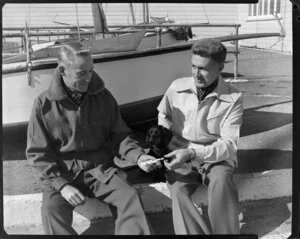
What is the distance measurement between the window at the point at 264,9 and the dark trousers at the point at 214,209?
2.36 feet

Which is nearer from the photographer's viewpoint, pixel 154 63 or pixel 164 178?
pixel 154 63

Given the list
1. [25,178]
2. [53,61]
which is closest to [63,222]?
[25,178]

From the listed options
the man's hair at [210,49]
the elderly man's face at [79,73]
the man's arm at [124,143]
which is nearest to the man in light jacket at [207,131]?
the man's hair at [210,49]

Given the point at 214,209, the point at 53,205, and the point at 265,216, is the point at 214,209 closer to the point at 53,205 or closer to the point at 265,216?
the point at 265,216

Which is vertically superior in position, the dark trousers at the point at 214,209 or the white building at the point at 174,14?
the white building at the point at 174,14

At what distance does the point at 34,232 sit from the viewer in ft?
7.08

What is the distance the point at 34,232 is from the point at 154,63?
3.24 ft

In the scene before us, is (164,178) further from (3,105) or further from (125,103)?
(3,105)

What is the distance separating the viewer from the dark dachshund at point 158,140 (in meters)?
2.12

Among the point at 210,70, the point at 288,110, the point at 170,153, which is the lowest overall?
the point at 170,153

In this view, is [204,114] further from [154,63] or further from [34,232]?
[34,232]

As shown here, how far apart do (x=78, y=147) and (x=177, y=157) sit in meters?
0.47

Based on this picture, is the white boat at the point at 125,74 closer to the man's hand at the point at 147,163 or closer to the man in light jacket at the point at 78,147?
the man in light jacket at the point at 78,147

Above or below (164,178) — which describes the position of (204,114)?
above
